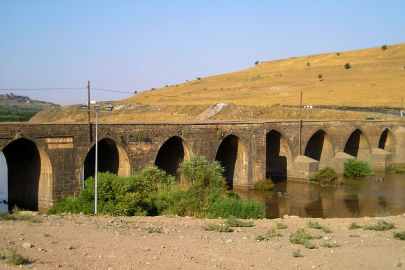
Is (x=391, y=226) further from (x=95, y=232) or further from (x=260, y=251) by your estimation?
(x=95, y=232)

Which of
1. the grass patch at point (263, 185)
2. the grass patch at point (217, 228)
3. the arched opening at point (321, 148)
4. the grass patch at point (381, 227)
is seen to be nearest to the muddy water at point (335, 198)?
the grass patch at point (263, 185)

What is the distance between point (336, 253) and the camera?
28.2ft

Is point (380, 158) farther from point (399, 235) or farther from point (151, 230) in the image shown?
point (151, 230)

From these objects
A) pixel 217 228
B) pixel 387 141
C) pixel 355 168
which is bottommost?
pixel 217 228

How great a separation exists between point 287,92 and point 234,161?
122 ft

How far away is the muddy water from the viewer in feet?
59.6

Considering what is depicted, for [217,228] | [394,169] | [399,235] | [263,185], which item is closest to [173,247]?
[217,228]

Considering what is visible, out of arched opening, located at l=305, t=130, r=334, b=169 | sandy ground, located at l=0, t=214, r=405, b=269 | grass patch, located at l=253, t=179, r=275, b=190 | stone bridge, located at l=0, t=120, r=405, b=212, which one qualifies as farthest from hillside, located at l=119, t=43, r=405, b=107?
sandy ground, located at l=0, t=214, r=405, b=269

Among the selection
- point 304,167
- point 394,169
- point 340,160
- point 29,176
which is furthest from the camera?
Result: point 394,169

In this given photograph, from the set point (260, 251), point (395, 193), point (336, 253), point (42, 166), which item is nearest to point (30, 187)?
point (42, 166)

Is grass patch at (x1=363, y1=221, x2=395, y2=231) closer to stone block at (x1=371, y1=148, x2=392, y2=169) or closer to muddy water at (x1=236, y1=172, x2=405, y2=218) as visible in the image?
muddy water at (x1=236, y1=172, x2=405, y2=218)

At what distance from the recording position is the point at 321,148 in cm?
2844

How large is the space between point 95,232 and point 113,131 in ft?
28.2

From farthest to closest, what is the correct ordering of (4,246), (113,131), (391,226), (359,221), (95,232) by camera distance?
(113,131)
(359,221)
(391,226)
(95,232)
(4,246)
